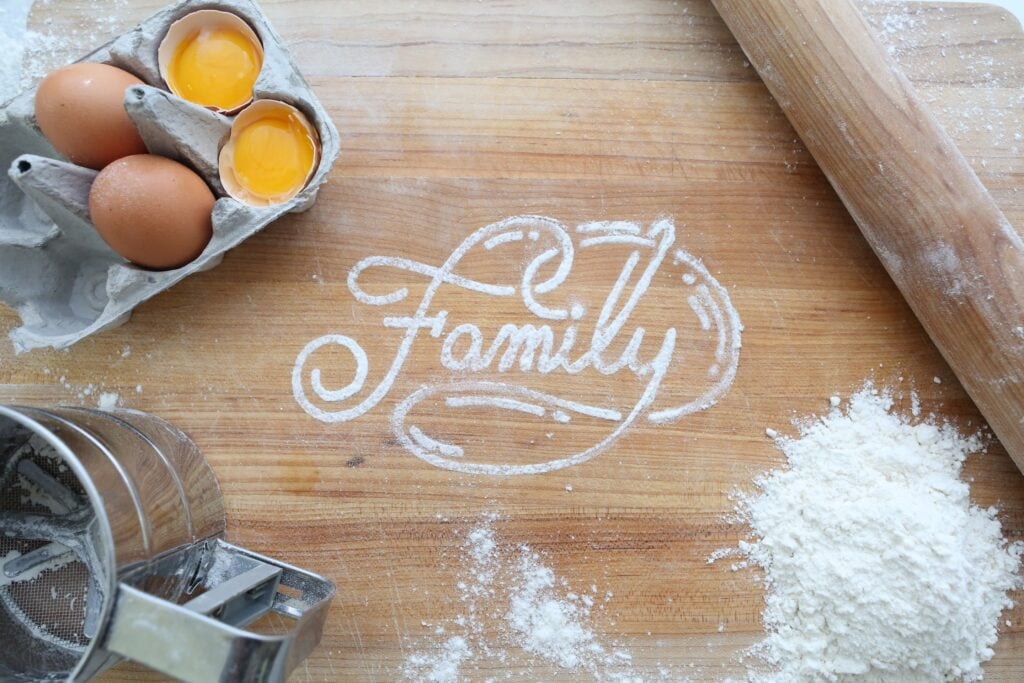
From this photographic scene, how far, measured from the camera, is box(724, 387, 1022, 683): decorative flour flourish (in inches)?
32.7

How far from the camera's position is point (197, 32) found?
34.4 inches

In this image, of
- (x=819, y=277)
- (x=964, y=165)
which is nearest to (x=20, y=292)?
(x=819, y=277)

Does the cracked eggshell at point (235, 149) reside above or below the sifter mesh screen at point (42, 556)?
above

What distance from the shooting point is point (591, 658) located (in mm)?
897

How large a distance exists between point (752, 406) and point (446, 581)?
45cm

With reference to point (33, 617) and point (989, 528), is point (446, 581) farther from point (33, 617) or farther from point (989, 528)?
point (989, 528)

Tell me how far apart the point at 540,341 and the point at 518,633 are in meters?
0.37

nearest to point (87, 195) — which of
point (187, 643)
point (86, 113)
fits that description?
point (86, 113)

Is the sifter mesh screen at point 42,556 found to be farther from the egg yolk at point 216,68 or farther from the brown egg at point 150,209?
the egg yolk at point 216,68

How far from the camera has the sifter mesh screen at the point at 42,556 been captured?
83 cm

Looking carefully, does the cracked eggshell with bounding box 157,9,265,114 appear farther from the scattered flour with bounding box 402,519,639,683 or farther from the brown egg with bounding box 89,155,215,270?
the scattered flour with bounding box 402,519,639,683

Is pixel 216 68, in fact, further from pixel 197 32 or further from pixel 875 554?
pixel 875 554

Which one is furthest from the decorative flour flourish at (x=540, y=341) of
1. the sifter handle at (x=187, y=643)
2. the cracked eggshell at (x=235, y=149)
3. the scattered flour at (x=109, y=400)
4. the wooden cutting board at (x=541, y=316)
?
the sifter handle at (x=187, y=643)

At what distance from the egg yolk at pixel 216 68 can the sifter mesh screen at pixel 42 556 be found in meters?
0.45
